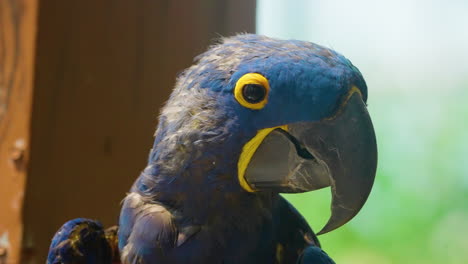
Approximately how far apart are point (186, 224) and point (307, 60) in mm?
349

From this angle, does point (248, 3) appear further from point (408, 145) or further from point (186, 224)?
point (186, 224)

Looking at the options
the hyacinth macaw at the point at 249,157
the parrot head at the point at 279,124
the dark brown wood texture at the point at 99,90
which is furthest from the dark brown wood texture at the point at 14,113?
the parrot head at the point at 279,124

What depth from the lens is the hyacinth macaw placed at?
0.71 m

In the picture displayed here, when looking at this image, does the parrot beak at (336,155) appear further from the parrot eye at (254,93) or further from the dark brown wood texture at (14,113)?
the dark brown wood texture at (14,113)

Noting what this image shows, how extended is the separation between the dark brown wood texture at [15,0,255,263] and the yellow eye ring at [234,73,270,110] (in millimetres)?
709

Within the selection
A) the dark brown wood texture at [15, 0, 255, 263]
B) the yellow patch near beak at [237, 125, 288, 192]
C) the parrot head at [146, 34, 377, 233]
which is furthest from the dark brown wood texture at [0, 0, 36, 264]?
the yellow patch near beak at [237, 125, 288, 192]

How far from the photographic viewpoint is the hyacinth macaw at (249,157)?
71 cm

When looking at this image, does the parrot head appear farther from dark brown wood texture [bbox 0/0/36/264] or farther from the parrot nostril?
dark brown wood texture [bbox 0/0/36/264]

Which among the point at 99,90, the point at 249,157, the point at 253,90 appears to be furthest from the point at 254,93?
the point at 99,90

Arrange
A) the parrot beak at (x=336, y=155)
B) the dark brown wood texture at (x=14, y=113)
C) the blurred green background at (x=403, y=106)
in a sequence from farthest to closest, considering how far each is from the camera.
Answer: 1. the blurred green background at (x=403, y=106)
2. the dark brown wood texture at (x=14, y=113)
3. the parrot beak at (x=336, y=155)

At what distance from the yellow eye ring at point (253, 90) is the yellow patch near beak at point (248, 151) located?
0.05m

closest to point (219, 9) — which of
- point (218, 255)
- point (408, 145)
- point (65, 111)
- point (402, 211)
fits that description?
point (65, 111)

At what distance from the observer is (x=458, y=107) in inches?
54.4

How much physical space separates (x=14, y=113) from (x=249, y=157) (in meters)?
0.75
